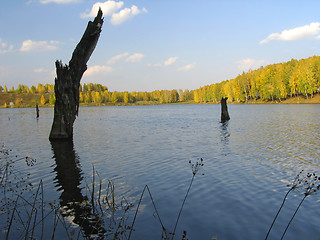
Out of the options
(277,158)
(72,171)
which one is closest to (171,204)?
(72,171)

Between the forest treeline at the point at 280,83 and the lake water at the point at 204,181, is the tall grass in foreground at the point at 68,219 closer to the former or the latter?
the lake water at the point at 204,181

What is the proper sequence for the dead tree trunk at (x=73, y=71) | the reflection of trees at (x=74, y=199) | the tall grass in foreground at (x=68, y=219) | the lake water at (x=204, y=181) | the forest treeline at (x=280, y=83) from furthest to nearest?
the forest treeline at (x=280, y=83) < the dead tree trunk at (x=73, y=71) < the lake water at (x=204, y=181) < the reflection of trees at (x=74, y=199) < the tall grass in foreground at (x=68, y=219)

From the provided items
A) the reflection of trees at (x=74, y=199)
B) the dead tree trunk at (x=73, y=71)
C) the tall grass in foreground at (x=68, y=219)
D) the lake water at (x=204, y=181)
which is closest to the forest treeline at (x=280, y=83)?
the lake water at (x=204, y=181)

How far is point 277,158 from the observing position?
12609mm

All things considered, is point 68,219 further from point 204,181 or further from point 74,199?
point 204,181

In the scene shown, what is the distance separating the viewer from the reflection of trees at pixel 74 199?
5568 millimetres

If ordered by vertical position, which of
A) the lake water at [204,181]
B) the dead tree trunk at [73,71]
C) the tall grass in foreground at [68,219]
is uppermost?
the dead tree trunk at [73,71]

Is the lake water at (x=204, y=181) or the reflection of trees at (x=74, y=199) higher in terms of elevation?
the reflection of trees at (x=74, y=199)

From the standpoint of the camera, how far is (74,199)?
7363 mm

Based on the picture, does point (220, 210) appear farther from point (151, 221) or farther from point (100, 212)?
point (100, 212)

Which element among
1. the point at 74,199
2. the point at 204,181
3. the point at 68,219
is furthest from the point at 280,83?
the point at 68,219

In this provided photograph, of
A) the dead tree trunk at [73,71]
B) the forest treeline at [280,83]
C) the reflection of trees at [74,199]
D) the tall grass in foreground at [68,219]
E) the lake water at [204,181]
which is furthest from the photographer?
the forest treeline at [280,83]

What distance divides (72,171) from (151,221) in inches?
241

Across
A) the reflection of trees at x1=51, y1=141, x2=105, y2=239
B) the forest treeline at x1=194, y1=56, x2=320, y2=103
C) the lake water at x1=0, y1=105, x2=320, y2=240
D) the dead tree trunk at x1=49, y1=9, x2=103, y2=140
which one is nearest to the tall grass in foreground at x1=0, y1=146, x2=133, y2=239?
the reflection of trees at x1=51, y1=141, x2=105, y2=239
